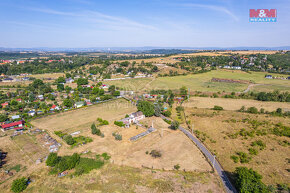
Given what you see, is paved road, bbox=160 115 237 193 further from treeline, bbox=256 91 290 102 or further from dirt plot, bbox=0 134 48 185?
treeline, bbox=256 91 290 102

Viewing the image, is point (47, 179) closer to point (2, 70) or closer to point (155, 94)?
point (155, 94)

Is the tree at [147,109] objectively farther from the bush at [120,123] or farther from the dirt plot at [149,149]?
the bush at [120,123]

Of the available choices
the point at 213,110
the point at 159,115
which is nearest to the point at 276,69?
the point at 213,110

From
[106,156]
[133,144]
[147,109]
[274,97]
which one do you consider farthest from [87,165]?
[274,97]

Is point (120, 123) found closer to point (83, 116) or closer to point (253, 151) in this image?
point (83, 116)

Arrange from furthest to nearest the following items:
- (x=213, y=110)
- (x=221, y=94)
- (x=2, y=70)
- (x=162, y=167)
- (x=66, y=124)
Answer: (x=2, y=70) < (x=221, y=94) < (x=213, y=110) < (x=66, y=124) < (x=162, y=167)

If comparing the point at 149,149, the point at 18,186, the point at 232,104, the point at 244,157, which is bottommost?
the point at 18,186

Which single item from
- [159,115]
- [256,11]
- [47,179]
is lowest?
[47,179]
